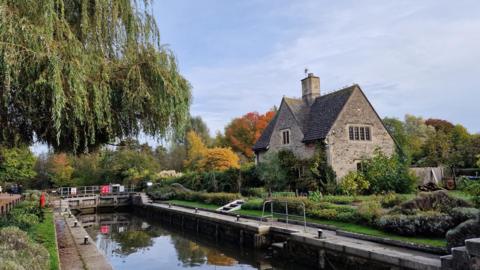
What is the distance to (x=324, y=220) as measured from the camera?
15586 mm

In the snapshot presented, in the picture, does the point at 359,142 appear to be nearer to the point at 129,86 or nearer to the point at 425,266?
the point at 425,266

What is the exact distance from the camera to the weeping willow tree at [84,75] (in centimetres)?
666

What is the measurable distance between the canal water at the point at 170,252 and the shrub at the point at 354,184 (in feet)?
28.7

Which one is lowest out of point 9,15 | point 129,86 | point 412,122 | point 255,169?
point 255,169

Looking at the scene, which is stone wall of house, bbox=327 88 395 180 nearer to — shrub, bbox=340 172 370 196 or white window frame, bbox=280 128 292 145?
shrub, bbox=340 172 370 196

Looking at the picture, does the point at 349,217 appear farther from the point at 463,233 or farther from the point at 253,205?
the point at 253,205

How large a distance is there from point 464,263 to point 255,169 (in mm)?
22055

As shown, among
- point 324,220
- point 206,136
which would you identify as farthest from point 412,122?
point 324,220

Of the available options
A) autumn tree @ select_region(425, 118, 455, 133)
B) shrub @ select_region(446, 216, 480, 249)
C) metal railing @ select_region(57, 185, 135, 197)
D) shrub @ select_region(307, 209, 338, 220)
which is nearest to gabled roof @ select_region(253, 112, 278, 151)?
shrub @ select_region(307, 209, 338, 220)

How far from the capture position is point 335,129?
25484 mm

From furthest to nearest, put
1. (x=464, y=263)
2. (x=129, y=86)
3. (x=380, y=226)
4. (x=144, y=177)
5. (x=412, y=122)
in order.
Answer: (x=412, y=122) < (x=144, y=177) < (x=380, y=226) < (x=129, y=86) < (x=464, y=263)

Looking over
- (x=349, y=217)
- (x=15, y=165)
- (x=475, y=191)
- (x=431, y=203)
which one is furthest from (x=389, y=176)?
(x=15, y=165)

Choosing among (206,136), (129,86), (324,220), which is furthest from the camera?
(206,136)

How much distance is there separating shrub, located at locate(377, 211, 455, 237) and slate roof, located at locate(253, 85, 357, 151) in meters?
13.7
